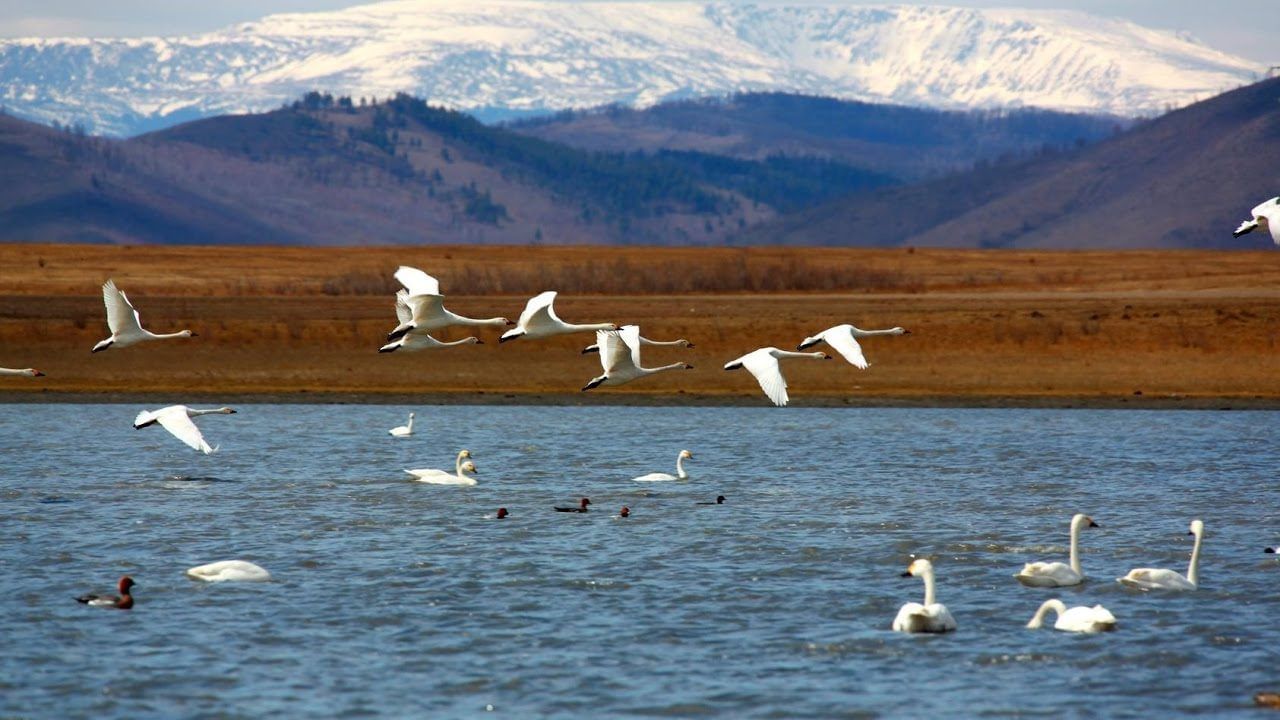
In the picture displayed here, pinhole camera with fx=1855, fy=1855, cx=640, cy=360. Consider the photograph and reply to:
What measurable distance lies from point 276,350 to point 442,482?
16061 millimetres

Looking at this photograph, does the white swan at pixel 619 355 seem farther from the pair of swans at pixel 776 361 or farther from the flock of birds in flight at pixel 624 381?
the pair of swans at pixel 776 361

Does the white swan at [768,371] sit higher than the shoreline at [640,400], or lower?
higher

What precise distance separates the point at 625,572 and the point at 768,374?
4.80m

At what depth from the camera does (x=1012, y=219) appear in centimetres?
15512

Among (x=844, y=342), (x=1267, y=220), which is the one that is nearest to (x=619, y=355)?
(x=844, y=342)

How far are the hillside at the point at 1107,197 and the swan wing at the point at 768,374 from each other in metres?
106

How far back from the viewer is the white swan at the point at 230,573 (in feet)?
57.8

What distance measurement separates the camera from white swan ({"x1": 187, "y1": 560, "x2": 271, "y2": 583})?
694 inches

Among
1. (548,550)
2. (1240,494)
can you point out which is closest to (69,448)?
(548,550)

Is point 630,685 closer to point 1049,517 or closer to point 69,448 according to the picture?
point 1049,517

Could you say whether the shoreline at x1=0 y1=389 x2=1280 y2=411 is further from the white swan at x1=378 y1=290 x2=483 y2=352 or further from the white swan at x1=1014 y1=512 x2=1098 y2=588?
the white swan at x1=1014 y1=512 x2=1098 y2=588

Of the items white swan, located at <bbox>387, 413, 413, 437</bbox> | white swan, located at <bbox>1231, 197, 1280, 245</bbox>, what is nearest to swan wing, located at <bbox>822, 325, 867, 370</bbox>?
white swan, located at <bbox>1231, 197, 1280, 245</bbox>

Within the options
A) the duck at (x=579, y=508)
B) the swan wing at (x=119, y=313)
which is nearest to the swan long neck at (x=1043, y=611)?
the duck at (x=579, y=508)

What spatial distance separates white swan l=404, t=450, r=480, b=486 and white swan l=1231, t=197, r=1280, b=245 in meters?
12.1
